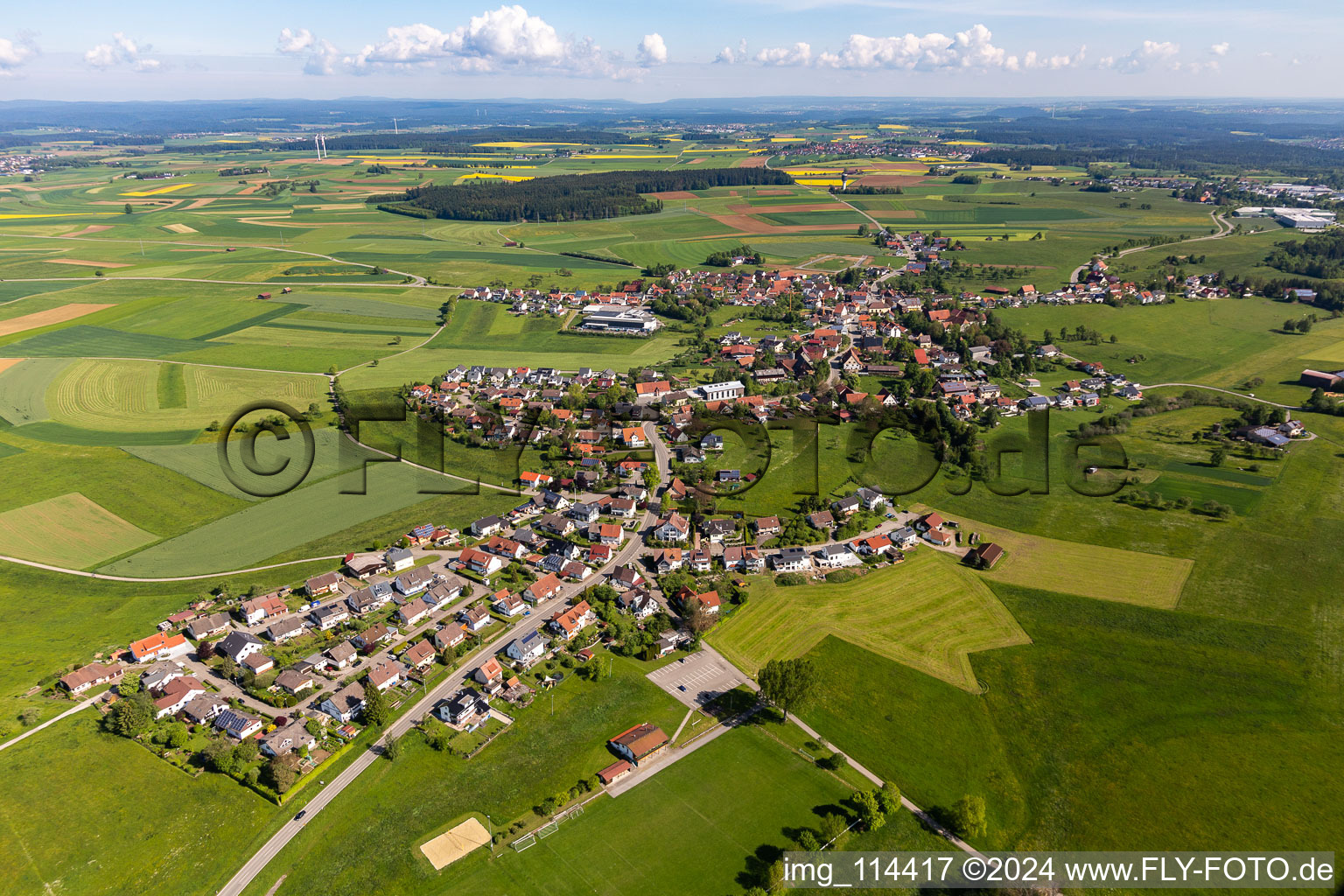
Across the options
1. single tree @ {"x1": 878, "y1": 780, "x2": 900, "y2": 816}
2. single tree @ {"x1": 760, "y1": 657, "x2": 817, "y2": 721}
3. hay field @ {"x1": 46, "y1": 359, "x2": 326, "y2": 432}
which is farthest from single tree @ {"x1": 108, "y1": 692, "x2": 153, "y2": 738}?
hay field @ {"x1": 46, "y1": 359, "x2": 326, "y2": 432}

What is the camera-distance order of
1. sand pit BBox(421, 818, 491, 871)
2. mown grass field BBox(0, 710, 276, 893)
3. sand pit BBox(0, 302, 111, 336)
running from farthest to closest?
1. sand pit BBox(0, 302, 111, 336)
2. sand pit BBox(421, 818, 491, 871)
3. mown grass field BBox(0, 710, 276, 893)

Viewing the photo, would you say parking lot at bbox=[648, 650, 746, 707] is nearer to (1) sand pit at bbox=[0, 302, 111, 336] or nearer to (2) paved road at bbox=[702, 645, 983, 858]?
(2) paved road at bbox=[702, 645, 983, 858]

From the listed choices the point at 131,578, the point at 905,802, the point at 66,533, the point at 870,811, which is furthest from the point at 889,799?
the point at 66,533

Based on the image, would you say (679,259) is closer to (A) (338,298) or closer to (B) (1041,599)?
(A) (338,298)

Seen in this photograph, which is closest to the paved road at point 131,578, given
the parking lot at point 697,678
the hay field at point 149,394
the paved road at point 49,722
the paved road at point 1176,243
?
the paved road at point 49,722

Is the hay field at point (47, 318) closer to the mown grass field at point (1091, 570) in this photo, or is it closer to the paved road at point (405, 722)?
the paved road at point (405, 722)
